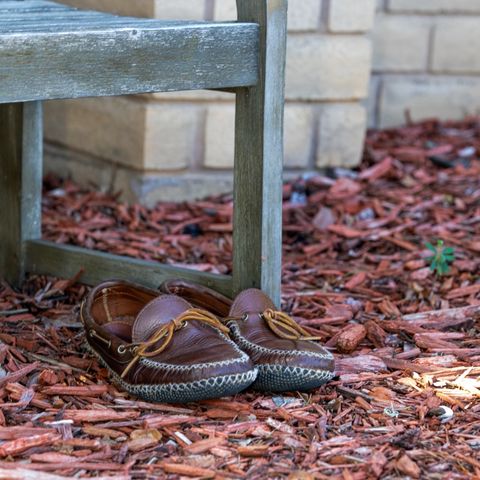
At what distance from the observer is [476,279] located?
291 cm

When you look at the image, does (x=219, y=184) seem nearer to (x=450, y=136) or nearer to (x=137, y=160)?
(x=137, y=160)

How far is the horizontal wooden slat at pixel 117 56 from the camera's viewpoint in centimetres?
203

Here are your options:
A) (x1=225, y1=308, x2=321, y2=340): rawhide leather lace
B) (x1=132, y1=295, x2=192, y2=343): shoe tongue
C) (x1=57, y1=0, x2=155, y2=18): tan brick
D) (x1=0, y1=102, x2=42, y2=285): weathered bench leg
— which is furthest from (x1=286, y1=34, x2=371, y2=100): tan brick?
(x1=132, y1=295, x2=192, y2=343): shoe tongue

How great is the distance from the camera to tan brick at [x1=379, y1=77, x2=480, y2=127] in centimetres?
430

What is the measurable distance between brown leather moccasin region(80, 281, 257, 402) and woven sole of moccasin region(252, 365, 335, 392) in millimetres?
51

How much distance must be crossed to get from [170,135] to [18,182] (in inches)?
28.8

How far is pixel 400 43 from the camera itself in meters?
4.25

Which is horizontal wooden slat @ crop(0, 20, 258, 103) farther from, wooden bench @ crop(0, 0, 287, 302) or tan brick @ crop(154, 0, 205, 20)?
tan brick @ crop(154, 0, 205, 20)

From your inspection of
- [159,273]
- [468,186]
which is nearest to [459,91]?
[468,186]

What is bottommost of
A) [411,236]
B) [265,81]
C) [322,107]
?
[411,236]

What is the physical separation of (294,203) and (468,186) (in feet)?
1.99

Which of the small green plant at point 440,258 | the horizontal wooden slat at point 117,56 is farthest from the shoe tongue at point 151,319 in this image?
the small green plant at point 440,258

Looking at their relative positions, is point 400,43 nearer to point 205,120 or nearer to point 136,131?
point 205,120

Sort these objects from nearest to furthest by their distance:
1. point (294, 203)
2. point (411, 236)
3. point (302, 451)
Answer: point (302, 451)
point (411, 236)
point (294, 203)
